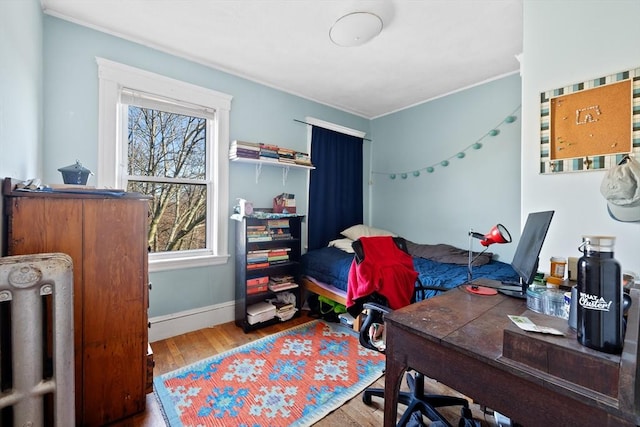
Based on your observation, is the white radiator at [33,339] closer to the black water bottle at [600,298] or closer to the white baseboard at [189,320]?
the white baseboard at [189,320]

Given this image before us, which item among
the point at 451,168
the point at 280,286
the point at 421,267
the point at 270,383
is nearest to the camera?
the point at 270,383

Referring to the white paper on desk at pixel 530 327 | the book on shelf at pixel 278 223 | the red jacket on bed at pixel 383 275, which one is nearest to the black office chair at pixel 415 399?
the red jacket on bed at pixel 383 275

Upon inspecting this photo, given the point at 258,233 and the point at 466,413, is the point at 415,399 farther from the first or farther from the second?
the point at 258,233

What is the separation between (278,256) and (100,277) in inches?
65.1

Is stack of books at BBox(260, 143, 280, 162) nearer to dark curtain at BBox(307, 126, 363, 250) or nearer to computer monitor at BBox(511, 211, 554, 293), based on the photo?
dark curtain at BBox(307, 126, 363, 250)

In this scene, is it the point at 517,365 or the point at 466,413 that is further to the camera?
the point at 466,413

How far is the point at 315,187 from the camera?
349 cm

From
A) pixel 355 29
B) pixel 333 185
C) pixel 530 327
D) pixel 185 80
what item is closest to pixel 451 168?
pixel 333 185

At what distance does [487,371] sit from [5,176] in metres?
1.98

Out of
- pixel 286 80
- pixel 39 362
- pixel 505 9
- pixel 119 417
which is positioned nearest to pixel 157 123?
pixel 286 80

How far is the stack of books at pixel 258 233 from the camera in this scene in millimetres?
2710

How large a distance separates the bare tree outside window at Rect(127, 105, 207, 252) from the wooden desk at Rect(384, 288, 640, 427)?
7.39 ft

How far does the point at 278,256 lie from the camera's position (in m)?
2.92

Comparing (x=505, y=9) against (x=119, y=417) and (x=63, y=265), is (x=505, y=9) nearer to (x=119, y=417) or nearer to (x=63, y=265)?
(x=63, y=265)
